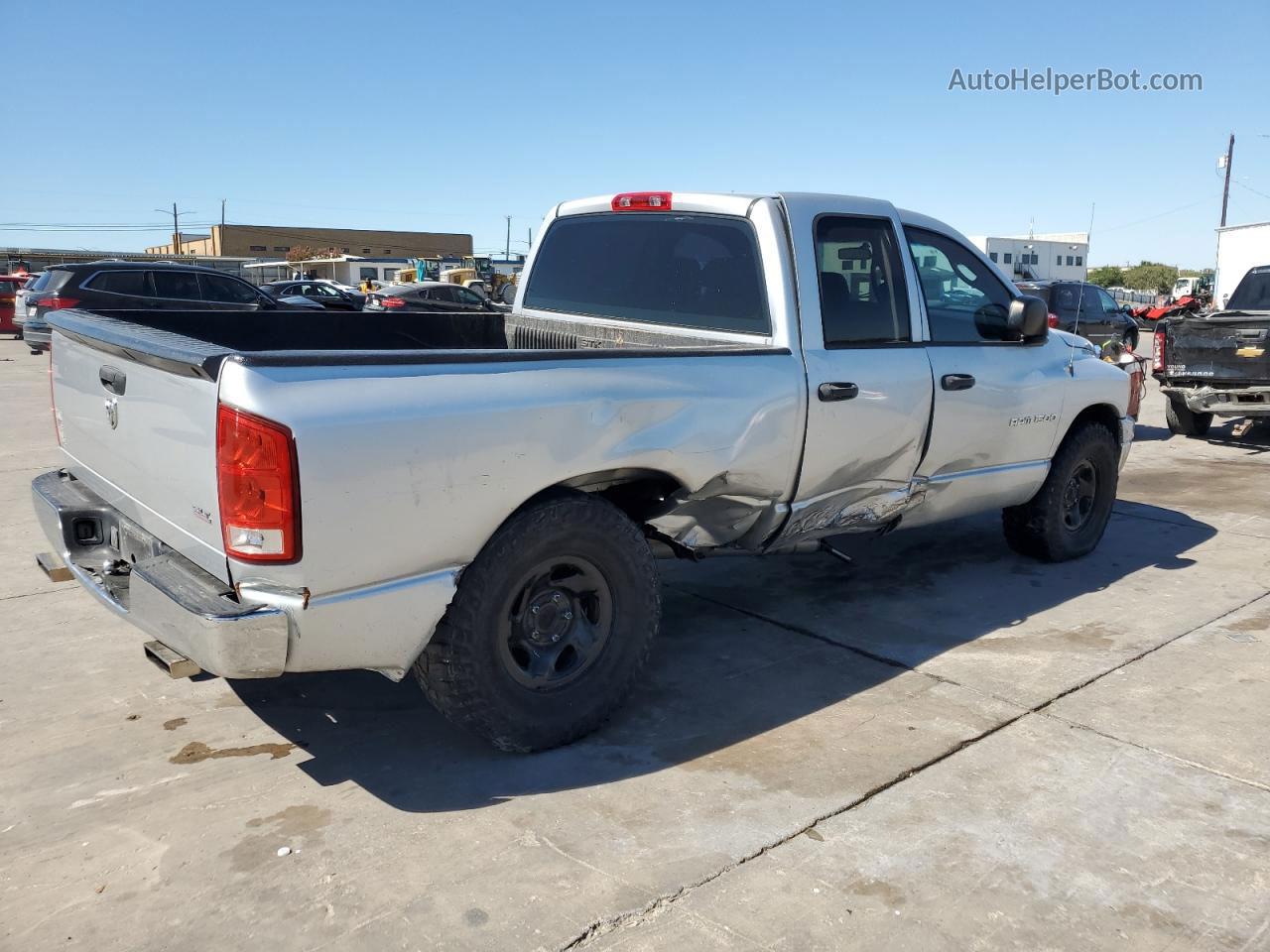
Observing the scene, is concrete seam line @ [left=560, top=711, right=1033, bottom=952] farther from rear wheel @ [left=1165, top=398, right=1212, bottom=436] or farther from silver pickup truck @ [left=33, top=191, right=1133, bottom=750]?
rear wheel @ [left=1165, top=398, right=1212, bottom=436]

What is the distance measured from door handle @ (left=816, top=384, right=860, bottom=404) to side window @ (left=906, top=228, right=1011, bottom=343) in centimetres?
81

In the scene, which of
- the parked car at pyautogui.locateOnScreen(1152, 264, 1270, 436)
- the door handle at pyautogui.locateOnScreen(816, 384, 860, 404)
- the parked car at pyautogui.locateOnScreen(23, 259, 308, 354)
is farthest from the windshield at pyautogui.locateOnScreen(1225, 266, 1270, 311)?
the parked car at pyautogui.locateOnScreen(23, 259, 308, 354)

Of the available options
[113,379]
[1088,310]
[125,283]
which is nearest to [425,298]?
[125,283]

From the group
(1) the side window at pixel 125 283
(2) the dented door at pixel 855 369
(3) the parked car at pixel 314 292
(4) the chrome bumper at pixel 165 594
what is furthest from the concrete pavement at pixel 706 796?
(3) the parked car at pixel 314 292

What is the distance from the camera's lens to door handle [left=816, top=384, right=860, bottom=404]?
4152 mm

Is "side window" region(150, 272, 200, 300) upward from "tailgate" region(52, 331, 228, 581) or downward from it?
upward

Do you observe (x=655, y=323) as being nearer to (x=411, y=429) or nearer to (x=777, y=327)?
(x=777, y=327)

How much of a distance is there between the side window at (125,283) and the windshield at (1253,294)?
15.4 metres

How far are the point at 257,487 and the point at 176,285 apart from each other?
15724 millimetres

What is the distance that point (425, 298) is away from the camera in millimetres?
26625

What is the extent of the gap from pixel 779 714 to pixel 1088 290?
1751 cm

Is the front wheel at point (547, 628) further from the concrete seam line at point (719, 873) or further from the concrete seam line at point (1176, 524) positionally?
the concrete seam line at point (1176, 524)

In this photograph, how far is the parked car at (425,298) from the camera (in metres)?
25.4

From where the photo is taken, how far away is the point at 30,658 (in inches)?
174
